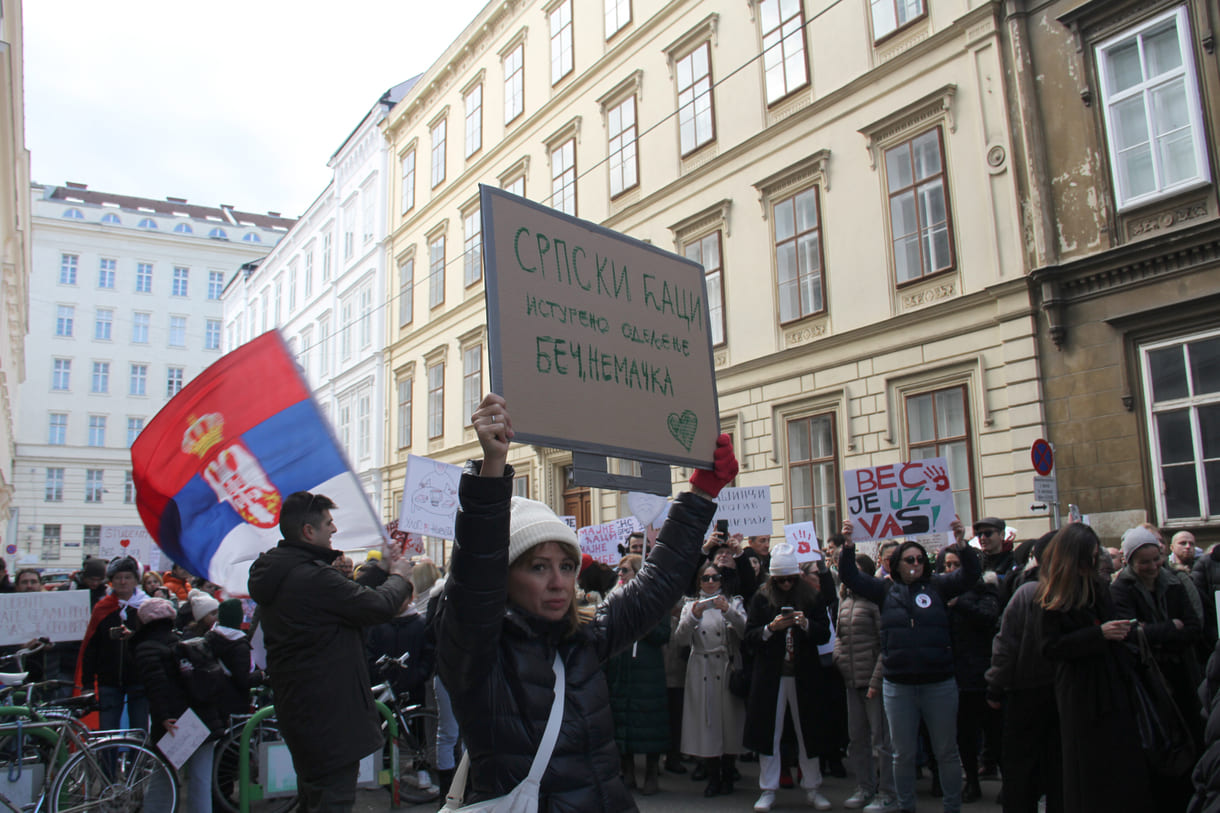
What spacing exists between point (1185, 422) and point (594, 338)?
35.9 feet

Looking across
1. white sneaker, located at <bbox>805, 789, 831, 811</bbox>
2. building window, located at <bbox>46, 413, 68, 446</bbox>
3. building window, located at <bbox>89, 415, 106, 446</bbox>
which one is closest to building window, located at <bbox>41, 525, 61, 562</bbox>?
building window, located at <bbox>46, 413, 68, 446</bbox>

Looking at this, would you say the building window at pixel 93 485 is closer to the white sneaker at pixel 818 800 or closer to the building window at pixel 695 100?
the building window at pixel 695 100

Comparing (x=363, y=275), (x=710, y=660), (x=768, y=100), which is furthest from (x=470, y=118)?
(x=710, y=660)

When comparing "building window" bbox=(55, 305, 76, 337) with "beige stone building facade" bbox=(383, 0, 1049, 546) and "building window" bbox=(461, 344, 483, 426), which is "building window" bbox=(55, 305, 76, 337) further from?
"beige stone building facade" bbox=(383, 0, 1049, 546)

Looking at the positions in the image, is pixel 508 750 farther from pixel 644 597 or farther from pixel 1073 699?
pixel 1073 699

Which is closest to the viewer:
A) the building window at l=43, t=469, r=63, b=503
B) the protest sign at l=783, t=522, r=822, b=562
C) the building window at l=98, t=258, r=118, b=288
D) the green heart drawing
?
the green heart drawing

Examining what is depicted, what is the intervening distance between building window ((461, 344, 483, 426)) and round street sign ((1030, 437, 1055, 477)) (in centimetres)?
1801

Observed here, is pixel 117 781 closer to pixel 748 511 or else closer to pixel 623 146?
pixel 748 511

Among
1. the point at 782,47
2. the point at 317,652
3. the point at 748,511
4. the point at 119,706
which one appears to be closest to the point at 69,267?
the point at 782,47

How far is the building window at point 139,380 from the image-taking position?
65.3 metres

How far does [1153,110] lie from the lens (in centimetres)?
1206

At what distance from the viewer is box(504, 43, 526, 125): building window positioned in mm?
27000

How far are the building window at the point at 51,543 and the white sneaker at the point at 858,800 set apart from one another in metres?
63.2

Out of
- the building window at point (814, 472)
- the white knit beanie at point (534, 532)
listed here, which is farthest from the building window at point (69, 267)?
the white knit beanie at point (534, 532)
